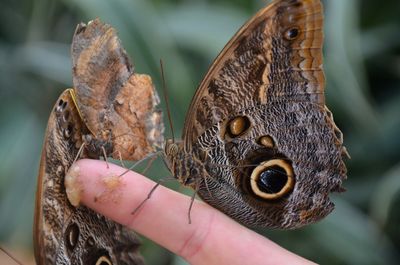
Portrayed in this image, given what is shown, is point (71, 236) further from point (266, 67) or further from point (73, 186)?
point (266, 67)

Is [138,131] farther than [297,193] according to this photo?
Yes

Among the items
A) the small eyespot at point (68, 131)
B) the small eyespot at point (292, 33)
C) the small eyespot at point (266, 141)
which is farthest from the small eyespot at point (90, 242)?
the small eyespot at point (292, 33)

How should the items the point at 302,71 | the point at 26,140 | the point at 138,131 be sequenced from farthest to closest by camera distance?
1. the point at 26,140
2. the point at 138,131
3. the point at 302,71

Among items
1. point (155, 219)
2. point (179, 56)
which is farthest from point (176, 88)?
point (155, 219)

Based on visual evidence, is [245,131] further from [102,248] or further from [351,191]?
[351,191]

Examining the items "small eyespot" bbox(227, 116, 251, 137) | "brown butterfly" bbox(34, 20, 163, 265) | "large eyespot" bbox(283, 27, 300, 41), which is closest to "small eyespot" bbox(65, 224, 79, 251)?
"brown butterfly" bbox(34, 20, 163, 265)
